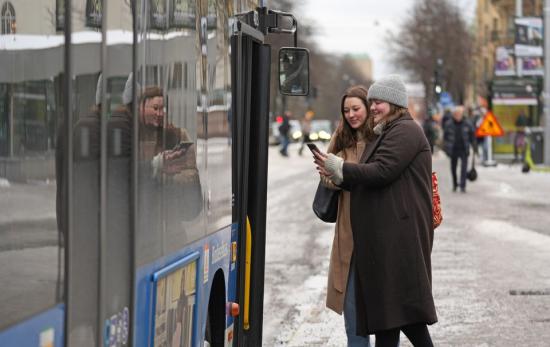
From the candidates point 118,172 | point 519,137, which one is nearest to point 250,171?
point 118,172

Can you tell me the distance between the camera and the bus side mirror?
24.6 feet

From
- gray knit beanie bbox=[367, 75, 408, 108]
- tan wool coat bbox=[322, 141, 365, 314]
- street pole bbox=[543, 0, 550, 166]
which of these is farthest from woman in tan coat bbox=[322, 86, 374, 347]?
street pole bbox=[543, 0, 550, 166]

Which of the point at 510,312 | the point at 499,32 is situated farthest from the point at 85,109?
the point at 499,32

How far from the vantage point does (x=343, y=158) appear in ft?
22.0

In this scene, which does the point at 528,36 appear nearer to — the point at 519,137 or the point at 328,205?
the point at 519,137

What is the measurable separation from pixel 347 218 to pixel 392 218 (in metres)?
0.50

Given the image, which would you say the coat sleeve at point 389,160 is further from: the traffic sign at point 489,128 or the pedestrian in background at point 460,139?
the traffic sign at point 489,128

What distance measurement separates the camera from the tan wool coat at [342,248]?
657 centimetres

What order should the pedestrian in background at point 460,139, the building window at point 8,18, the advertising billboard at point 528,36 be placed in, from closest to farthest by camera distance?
1. the building window at point 8,18
2. the pedestrian in background at point 460,139
3. the advertising billboard at point 528,36

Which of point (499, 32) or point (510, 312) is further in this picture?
point (499, 32)

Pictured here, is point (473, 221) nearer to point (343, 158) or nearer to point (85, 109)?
point (343, 158)

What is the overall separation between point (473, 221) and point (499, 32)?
7679 cm

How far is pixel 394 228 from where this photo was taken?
6.13 m

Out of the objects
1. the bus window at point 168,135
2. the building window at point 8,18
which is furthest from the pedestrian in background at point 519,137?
the building window at point 8,18
